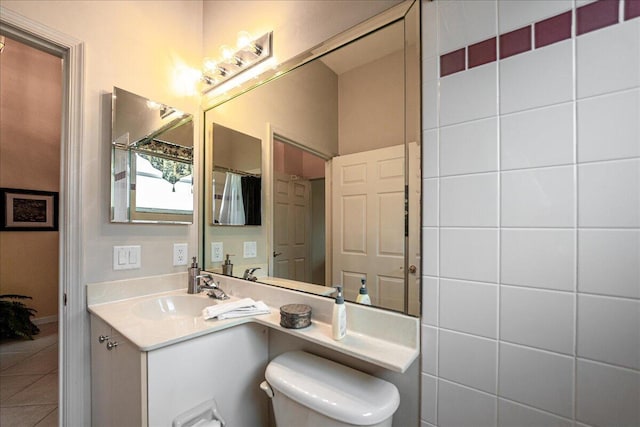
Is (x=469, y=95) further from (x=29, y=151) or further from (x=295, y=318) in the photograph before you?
(x=29, y=151)

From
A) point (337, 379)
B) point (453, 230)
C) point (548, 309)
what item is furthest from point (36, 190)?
point (548, 309)

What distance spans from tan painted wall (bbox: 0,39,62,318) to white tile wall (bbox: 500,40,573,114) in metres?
4.26

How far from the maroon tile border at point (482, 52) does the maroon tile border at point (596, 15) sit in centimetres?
18

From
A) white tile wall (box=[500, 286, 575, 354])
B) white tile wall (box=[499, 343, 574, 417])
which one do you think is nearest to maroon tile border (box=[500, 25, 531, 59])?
white tile wall (box=[500, 286, 575, 354])

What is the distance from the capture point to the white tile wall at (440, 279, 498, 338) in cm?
77

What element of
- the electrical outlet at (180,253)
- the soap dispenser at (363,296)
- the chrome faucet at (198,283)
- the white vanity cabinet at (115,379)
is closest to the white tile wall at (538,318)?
the soap dispenser at (363,296)

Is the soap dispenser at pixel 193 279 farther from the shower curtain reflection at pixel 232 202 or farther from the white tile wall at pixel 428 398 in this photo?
the white tile wall at pixel 428 398

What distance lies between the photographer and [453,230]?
2.75 feet

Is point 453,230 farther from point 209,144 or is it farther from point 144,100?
point 144,100

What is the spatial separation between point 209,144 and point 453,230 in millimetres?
1456

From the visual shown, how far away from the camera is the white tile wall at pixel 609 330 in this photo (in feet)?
2.00

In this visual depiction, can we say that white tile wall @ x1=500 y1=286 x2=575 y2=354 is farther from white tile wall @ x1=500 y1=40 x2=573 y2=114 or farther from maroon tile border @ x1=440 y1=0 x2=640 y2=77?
maroon tile border @ x1=440 y1=0 x2=640 y2=77

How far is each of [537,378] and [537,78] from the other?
777mm

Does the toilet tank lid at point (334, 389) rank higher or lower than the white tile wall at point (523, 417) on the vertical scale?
lower
